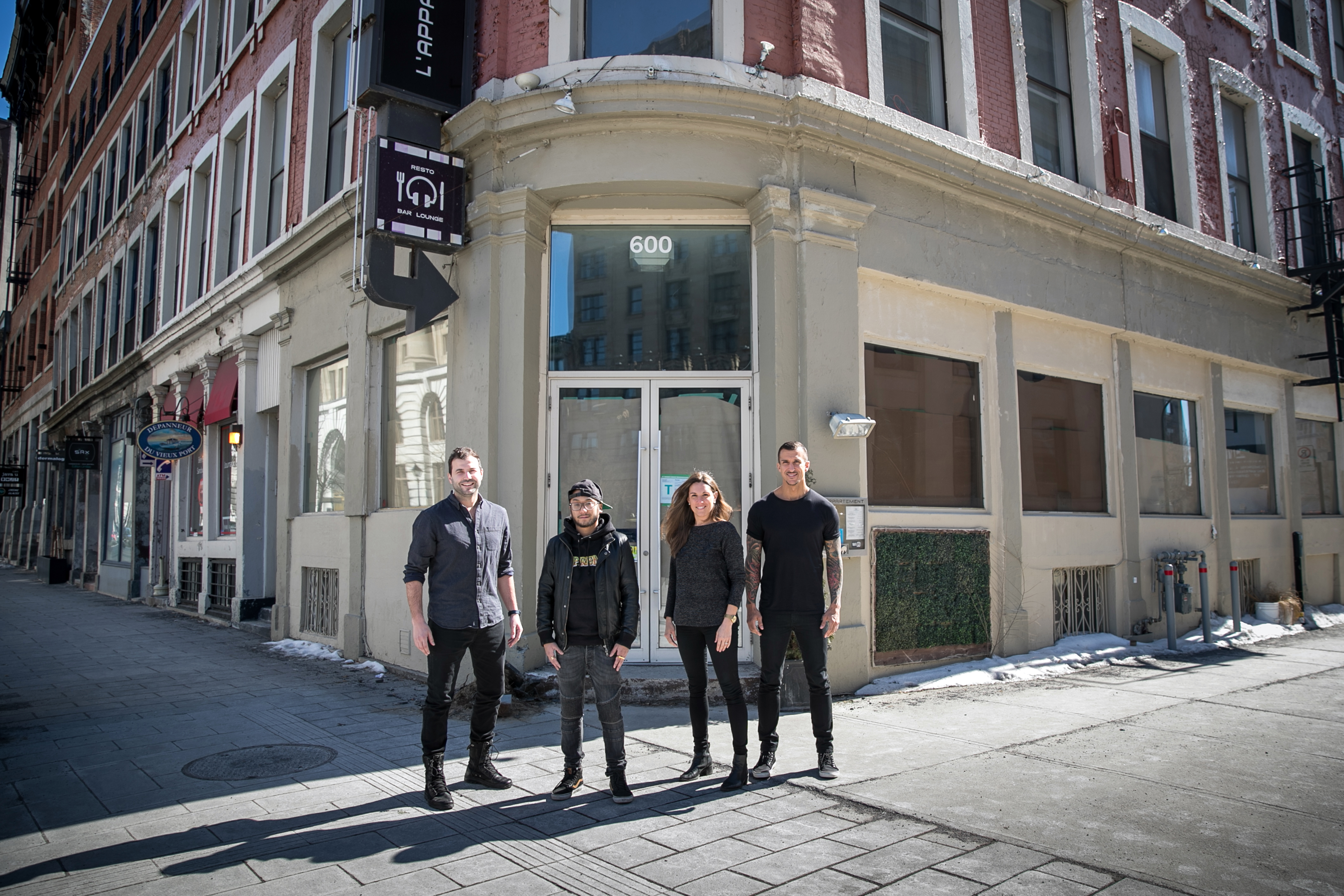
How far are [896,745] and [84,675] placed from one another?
26.8 ft

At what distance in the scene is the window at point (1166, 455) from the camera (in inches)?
461

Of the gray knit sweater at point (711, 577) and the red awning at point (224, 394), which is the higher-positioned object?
the red awning at point (224, 394)

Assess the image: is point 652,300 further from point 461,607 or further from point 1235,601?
point 1235,601

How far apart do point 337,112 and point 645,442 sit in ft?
23.7

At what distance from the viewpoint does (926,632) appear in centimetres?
868

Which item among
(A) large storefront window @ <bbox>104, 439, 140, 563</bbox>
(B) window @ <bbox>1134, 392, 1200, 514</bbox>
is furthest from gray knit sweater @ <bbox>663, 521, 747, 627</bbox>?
(A) large storefront window @ <bbox>104, 439, 140, 563</bbox>

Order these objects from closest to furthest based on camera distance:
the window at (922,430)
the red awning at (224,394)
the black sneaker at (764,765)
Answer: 1. the black sneaker at (764,765)
2. the window at (922,430)
3. the red awning at (224,394)

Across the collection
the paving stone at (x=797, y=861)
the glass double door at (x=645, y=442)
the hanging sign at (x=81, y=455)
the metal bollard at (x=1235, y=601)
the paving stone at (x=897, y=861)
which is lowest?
the paving stone at (x=797, y=861)

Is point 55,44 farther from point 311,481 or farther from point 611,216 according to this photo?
point 611,216

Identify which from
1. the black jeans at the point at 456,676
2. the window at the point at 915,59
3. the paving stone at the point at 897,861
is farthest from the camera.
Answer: the window at the point at 915,59

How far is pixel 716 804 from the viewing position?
4.66 m

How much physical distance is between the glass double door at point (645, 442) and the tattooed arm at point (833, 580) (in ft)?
8.77

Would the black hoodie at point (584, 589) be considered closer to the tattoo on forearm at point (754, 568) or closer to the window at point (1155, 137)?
the tattoo on forearm at point (754, 568)

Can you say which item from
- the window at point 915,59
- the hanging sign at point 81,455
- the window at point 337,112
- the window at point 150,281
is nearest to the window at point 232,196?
the window at point 337,112
